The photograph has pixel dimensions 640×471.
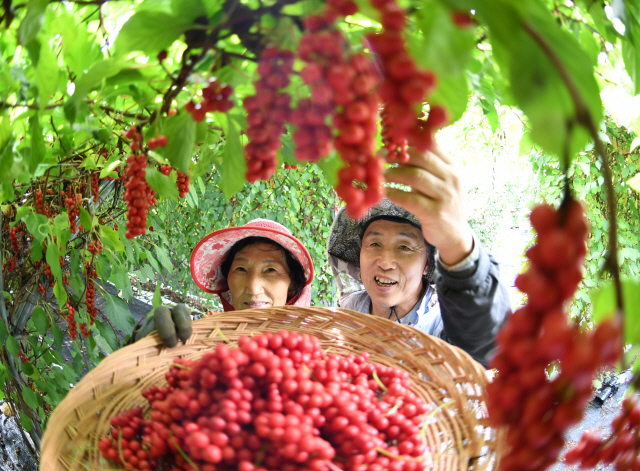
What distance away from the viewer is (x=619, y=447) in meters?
0.32

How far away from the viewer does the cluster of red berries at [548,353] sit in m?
0.22

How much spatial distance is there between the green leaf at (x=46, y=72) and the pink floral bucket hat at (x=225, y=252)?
0.98 metres

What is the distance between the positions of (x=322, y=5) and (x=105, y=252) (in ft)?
4.75

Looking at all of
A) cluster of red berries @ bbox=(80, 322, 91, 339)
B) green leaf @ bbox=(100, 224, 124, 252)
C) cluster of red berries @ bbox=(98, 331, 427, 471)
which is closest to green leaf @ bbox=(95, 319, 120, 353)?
cluster of red berries @ bbox=(80, 322, 91, 339)

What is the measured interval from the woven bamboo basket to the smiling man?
13cm

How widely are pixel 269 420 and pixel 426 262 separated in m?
1.19

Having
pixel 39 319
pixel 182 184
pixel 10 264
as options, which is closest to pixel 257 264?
pixel 182 184

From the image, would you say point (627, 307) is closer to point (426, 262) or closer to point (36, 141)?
point (36, 141)

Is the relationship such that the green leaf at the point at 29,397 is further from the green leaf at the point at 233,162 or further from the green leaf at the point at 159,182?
the green leaf at the point at 233,162

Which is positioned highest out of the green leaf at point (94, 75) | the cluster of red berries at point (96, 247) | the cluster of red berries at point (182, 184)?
the cluster of red berries at point (182, 184)

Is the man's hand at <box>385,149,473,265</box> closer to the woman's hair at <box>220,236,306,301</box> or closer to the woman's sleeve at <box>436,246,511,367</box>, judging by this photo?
the woman's sleeve at <box>436,246,511,367</box>

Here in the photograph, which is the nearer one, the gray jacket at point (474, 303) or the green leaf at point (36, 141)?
the green leaf at point (36, 141)

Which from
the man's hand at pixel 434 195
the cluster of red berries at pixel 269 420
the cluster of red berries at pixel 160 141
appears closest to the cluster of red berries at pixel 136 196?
the cluster of red berries at pixel 160 141

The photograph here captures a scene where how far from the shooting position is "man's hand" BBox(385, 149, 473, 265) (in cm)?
54
